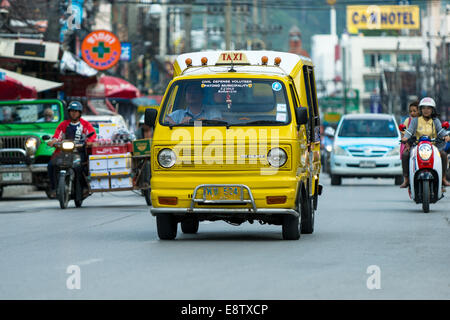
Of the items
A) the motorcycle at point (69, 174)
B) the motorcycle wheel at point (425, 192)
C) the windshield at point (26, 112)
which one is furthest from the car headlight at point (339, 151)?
the motorcycle wheel at point (425, 192)

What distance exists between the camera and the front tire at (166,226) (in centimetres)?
1417

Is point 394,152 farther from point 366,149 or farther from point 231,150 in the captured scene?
point 231,150

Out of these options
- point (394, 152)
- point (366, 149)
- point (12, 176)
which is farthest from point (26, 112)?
point (394, 152)

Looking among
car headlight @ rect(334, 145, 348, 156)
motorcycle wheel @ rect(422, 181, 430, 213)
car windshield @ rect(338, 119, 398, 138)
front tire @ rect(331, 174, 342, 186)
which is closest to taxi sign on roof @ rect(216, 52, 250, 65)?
motorcycle wheel @ rect(422, 181, 430, 213)

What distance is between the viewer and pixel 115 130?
25844mm

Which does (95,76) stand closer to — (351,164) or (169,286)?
(351,164)

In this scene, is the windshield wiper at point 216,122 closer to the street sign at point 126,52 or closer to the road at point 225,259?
the road at point 225,259

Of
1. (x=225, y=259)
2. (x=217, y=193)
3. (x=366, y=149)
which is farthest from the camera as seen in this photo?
(x=366, y=149)

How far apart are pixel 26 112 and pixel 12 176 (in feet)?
7.69

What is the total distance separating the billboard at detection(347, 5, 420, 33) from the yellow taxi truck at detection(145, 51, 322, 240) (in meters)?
144

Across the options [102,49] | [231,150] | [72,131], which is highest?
[102,49]

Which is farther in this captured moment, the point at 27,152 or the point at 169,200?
the point at 27,152

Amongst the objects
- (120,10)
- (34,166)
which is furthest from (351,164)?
(120,10)

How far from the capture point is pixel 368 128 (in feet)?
108
